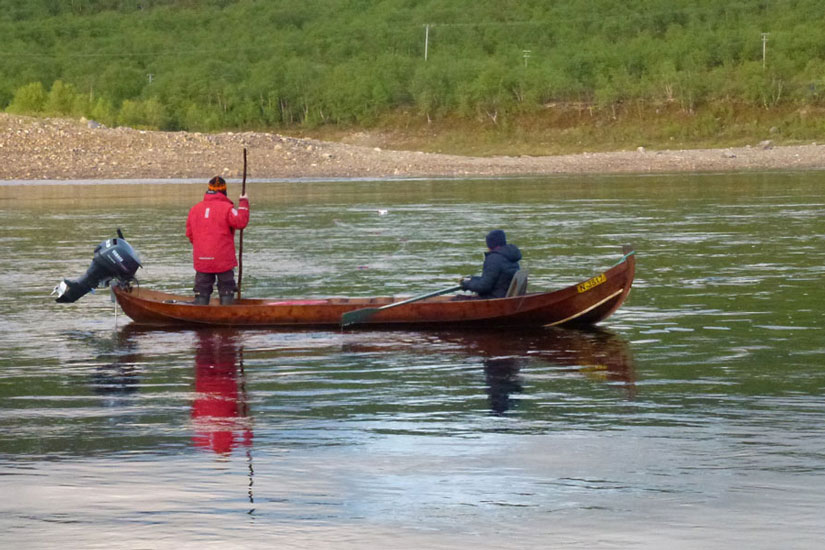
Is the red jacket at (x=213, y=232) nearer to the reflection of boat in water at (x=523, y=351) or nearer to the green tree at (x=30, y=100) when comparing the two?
the reflection of boat in water at (x=523, y=351)

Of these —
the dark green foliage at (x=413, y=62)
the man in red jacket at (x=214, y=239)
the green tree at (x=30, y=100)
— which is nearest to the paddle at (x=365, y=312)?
the man in red jacket at (x=214, y=239)

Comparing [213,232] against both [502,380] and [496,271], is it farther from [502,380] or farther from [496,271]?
[502,380]

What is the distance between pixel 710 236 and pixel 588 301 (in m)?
13.1

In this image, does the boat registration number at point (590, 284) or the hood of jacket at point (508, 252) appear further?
the hood of jacket at point (508, 252)

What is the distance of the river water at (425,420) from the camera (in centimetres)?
807

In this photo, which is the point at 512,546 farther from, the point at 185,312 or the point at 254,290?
the point at 254,290

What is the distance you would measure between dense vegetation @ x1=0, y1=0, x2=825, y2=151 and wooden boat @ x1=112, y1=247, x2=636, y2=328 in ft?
253

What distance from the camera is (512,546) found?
7.59 meters

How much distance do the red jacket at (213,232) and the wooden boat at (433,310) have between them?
51 centimetres

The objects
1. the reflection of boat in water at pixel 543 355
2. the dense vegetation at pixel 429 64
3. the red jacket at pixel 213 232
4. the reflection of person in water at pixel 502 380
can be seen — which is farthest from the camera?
the dense vegetation at pixel 429 64

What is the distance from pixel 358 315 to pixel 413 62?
111m

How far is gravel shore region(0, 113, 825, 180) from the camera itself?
6619 cm

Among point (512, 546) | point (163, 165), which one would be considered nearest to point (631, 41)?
point (163, 165)

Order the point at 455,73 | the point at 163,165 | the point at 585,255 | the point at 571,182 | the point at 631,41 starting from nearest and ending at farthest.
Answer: the point at 585,255 → the point at 571,182 → the point at 163,165 → the point at 455,73 → the point at 631,41
